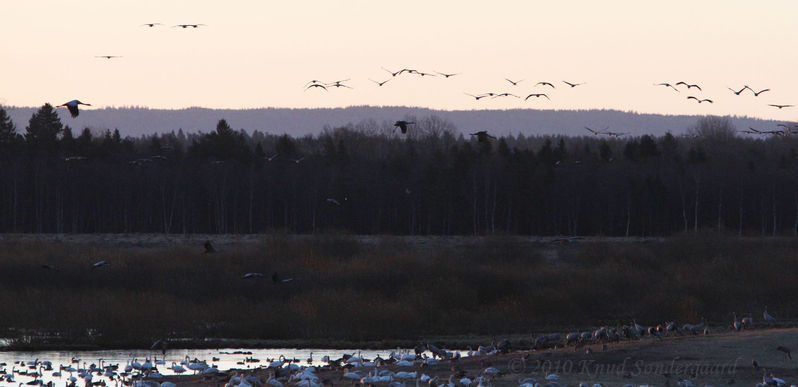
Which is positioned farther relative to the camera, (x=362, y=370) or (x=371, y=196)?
(x=371, y=196)

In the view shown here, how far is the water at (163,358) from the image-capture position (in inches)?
1227

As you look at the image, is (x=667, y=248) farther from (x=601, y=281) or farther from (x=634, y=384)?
(x=634, y=384)

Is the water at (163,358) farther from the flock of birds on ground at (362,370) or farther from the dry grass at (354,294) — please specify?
the dry grass at (354,294)

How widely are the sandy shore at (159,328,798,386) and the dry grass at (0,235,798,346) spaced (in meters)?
8.62

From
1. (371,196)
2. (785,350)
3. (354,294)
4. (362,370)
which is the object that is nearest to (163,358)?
(362,370)

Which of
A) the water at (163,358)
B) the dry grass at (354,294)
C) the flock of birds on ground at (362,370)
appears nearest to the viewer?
the flock of birds on ground at (362,370)

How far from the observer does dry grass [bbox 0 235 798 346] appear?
3972 cm

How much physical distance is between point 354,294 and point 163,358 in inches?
433

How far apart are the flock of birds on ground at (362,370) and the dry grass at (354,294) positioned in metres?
5.98

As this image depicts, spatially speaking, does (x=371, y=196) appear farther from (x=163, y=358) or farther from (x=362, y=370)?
(x=362, y=370)

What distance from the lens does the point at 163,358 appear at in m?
33.7

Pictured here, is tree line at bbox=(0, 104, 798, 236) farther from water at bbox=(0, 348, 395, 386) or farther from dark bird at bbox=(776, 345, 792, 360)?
dark bird at bbox=(776, 345, 792, 360)

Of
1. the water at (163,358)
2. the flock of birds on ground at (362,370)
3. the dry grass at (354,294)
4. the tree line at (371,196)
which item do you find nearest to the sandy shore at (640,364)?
the flock of birds on ground at (362,370)

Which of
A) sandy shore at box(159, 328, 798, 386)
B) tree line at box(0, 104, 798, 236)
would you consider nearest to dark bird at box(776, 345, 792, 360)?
sandy shore at box(159, 328, 798, 386)
